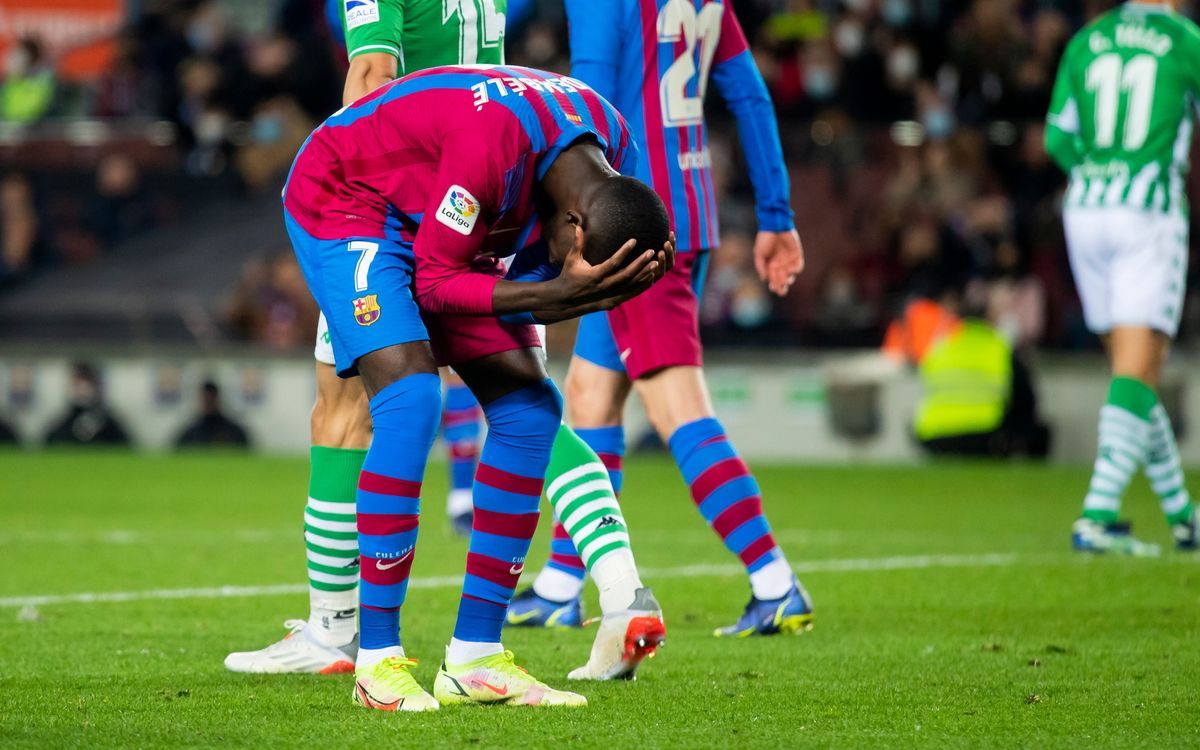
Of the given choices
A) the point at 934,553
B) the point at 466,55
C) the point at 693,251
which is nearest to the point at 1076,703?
the point at 693,251

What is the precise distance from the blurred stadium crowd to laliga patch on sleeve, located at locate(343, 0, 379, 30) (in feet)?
35.6

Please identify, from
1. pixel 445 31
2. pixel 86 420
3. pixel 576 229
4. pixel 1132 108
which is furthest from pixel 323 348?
pixel 86 420

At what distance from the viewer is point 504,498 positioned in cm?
438

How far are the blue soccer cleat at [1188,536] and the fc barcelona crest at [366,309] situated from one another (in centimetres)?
481

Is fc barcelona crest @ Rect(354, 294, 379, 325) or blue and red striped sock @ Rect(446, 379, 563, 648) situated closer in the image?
fc barcelona crest @ Rect(354, 294, 379, 325)

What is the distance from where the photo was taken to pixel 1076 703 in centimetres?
421

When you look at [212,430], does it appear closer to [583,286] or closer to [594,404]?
[594,404]

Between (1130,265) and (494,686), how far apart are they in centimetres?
454

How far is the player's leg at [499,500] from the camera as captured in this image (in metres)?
4.30

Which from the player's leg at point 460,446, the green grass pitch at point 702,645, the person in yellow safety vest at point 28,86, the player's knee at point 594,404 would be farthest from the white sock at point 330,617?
the person in yellow safety vest at point 28,86

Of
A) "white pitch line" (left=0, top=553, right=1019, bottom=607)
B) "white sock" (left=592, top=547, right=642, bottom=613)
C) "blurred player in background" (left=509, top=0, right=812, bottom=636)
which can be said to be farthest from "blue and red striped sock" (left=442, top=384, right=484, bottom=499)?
"white sock" (left=592, top=547, right=642, bottom=613)

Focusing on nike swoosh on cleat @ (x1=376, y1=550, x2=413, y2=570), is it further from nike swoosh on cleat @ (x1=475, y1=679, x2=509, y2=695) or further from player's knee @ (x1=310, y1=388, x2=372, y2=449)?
Answer: player's knee @ (x1=310, y1=388, x2=372, y2=449)

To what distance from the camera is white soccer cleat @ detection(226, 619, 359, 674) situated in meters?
4.75

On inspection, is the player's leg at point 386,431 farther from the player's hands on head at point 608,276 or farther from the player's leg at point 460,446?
the player's leg at point 460,446
